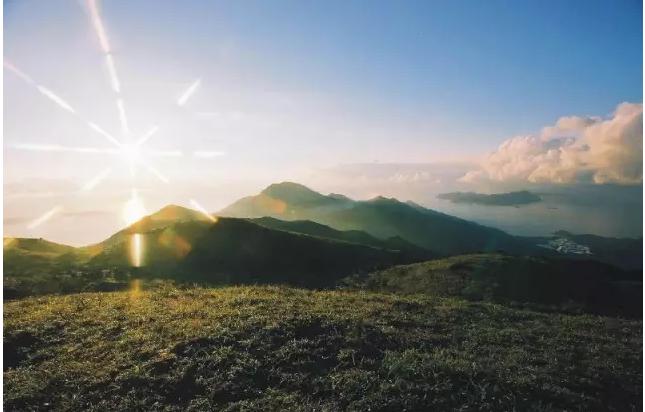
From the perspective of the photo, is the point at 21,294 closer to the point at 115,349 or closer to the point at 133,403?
the point at 115,349

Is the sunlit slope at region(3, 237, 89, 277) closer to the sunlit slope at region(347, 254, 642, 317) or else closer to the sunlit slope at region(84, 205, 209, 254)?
the sunlit slope at region(84, 205, 209, 254)

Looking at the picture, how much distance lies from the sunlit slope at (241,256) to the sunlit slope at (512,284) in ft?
25.9

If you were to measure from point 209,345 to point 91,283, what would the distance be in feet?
95.8

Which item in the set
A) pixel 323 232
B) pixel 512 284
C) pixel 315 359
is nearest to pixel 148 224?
pixel 323 232

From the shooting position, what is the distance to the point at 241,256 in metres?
65.6

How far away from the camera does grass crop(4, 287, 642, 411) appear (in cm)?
1656

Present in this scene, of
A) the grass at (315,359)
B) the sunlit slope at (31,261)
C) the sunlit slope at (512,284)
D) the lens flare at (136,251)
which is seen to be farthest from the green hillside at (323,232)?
the grass at (315,359)

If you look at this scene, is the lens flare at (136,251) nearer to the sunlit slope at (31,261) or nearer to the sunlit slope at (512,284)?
the sunlit slope at (31,261)

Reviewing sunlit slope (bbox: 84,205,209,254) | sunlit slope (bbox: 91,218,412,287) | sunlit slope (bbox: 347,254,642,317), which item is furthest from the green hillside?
sunlit slope (bbox: 347,254,642,317)

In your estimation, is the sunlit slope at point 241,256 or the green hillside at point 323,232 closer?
the sunlit slope at point 241,256

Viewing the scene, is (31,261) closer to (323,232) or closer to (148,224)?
(148,224)

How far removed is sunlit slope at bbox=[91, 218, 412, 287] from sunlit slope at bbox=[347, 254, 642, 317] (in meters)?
7.90

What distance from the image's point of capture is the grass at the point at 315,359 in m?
16.6

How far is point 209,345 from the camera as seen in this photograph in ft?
69.5
